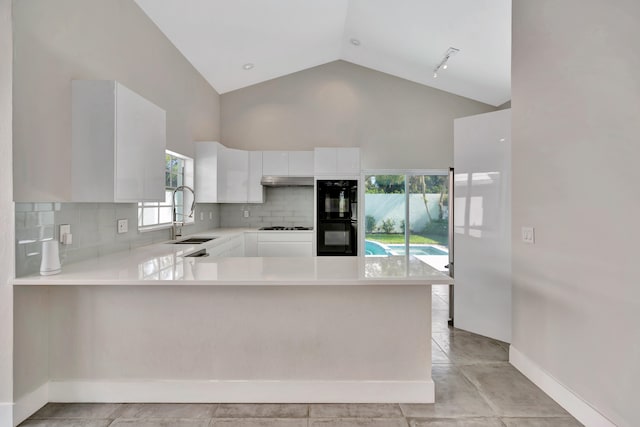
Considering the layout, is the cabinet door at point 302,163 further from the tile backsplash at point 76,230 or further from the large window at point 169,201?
the tile backsplash at point 76,230

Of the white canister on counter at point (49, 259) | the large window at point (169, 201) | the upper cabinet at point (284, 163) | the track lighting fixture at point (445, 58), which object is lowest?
the white canister on counter at point (49, 259)

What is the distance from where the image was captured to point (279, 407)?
6.08 ft

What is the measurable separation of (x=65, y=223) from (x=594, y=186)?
3.14m

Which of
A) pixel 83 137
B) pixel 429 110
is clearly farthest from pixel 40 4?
pixel 429 110

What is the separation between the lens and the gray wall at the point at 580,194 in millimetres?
1530

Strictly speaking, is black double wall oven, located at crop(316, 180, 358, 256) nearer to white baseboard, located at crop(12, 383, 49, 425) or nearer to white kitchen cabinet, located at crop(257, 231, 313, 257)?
white kitchen cabinet, located at crop(257, 231, 313, 257)

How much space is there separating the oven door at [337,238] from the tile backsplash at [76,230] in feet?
7.27

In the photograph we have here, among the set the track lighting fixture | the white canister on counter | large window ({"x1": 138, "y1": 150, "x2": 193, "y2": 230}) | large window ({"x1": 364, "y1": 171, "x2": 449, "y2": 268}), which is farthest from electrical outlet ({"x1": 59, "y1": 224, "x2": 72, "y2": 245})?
the track lighting fixture

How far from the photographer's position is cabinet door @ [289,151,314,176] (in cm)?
462

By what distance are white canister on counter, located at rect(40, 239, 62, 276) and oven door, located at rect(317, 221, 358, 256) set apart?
3.13 metres

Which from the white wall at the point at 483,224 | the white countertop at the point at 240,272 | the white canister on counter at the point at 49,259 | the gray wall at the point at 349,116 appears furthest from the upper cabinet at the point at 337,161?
the white canister on counter at the point at 49,259

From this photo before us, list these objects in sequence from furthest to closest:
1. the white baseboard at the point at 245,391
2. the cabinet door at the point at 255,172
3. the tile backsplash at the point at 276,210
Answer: the tile backsplash at the point at 276,210
the cabinet door at the point at 255,172
the white baseboard at the point at 245,391

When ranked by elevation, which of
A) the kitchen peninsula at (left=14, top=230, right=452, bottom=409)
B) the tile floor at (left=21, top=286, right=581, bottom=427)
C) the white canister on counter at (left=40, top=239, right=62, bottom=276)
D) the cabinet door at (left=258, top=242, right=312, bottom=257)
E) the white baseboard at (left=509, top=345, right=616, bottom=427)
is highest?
the white canister on counter at (left=40, top=239, right=62, bottom=276)

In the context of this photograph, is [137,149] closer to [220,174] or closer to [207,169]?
[207,169]
